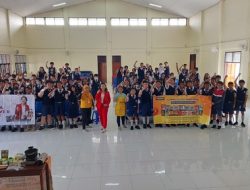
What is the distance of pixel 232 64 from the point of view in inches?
514

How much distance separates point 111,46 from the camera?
62.2ft

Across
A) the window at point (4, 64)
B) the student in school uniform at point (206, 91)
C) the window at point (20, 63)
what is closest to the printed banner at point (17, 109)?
the student in school uniform at point (206, 91)

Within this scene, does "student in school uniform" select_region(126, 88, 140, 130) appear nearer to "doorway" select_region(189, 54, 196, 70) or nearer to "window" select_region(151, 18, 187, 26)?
"doorway" select_region(189, 54, 196, 70)

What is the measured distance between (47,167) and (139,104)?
4.38m

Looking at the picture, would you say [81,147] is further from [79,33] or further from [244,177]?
[79,33]

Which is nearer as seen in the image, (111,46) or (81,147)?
(81,147)

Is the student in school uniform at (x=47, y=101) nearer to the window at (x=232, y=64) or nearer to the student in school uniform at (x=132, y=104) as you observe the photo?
the student in school uniform at (x=132, y=104)

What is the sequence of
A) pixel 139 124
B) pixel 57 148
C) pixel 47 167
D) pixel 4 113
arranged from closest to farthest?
pixel 47 167, pixel 57 148, pixel 4 113, pixel 139 124

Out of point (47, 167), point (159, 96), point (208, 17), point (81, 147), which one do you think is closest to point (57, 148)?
point (81, 147)

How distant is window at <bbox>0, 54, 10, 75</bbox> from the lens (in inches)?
536

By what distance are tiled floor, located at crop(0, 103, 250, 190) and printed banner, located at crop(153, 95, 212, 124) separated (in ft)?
1.20

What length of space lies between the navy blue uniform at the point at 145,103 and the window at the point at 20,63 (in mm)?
11605

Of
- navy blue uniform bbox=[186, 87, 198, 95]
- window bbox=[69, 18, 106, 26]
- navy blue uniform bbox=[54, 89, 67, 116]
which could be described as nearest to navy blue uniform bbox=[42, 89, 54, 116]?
navy blue uniform bbox=[54, 89, 67, 116]

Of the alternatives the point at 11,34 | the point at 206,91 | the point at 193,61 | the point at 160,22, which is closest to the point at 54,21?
the point at 11,34
